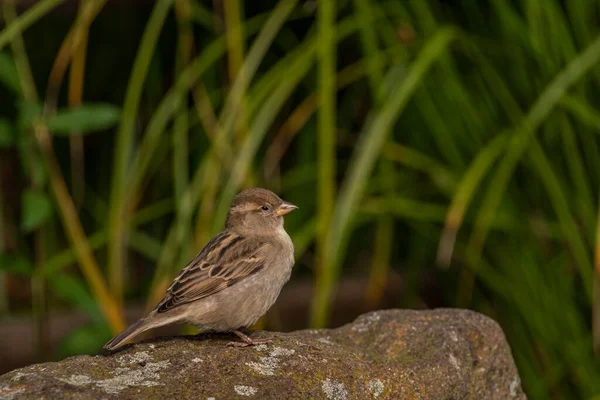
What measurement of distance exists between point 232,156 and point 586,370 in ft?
5.70

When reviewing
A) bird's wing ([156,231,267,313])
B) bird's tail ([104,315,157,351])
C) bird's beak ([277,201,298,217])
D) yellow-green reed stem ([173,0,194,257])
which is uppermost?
yellow-green reed stem ([173,0,194,257])

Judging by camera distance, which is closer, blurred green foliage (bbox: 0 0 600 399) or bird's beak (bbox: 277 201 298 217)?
bird's beak (bbox: 277 201 298 217)

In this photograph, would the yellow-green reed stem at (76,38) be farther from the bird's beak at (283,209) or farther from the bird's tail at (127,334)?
the bird's tail at (127,334)

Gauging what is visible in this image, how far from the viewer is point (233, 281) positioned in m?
3.36

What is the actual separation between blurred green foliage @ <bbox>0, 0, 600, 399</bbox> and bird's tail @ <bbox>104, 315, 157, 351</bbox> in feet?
3.54

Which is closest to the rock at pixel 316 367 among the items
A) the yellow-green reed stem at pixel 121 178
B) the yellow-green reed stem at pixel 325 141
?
the yellow-green reed stem at pixel 325 141

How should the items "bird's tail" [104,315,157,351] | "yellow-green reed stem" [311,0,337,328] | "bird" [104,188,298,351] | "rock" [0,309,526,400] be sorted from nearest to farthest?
"rock" [0,309,526,400], "bird's tail" [104,315,157,351], "bird" [104,188,298,351], "yellow-green reed stem" [311,0,337,328]

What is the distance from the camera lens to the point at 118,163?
13.8 feet

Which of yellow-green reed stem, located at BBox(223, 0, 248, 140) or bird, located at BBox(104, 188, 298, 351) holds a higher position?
yellow-green reed stem, located at BBox(223, 0, 248, 140)

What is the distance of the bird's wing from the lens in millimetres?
3234

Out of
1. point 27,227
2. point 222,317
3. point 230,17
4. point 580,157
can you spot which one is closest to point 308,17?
point 230,17

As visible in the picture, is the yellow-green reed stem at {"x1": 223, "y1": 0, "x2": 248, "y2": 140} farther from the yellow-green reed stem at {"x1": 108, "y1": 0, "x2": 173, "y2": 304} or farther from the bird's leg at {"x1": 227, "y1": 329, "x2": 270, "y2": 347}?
the bird's leg at {"x1": 227, "y1": 329, "x2": 270, "y2": 347}

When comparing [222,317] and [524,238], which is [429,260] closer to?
[524,238]

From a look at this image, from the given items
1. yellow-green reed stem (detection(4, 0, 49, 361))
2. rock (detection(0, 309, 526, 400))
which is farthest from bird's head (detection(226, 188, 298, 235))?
yellow-green reed stem (detection(4, 0, 49, 361))
